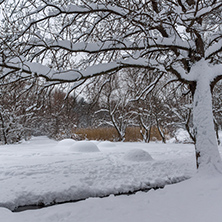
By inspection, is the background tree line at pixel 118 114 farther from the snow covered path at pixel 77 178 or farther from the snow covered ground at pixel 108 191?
the snow covered ground at pixel 108 191

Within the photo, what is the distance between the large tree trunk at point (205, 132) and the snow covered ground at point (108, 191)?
14.5 inches

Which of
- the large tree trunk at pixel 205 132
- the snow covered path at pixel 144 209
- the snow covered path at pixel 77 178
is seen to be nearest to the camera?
the snow covered path at pixel 144 209

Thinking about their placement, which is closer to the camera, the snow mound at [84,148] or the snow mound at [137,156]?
the snow mound at [137,156]

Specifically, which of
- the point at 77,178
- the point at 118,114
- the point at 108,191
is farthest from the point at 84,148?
the point at 118,114

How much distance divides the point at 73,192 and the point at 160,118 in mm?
11745

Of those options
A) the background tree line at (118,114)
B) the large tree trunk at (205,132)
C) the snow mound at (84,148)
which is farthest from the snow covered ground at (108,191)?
the background tree line at (118,114)

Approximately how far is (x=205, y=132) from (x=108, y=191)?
289cm

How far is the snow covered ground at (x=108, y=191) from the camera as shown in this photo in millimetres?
3396

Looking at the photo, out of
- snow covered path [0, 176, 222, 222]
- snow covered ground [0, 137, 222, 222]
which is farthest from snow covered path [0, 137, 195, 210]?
snow covered path [0, 176, 222, 222]

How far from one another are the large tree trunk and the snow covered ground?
14.5 inches

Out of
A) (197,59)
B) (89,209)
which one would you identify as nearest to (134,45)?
(197,59)

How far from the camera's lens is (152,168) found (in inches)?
265

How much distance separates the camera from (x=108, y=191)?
16.1 ft

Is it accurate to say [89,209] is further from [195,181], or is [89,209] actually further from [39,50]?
[39,50]
